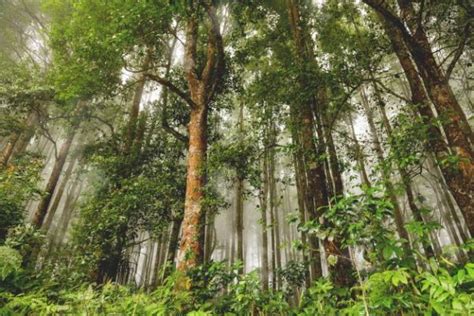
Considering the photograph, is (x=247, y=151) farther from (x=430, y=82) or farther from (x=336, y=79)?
(x=430, y=82)

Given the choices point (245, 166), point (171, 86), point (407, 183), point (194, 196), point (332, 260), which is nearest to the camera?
point (332, 260)

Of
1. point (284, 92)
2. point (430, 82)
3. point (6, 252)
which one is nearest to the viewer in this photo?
point (6, 252)

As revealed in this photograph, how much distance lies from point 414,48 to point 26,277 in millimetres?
6250

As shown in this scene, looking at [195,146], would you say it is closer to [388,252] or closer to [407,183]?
[407,183]

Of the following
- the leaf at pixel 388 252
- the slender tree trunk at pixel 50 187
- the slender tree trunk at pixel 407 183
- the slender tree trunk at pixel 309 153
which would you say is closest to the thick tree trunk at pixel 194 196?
the slender tree trunk at pixel 309 153

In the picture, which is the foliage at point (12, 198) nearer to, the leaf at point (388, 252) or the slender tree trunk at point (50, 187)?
the slender tree trunk at point (50, 187)

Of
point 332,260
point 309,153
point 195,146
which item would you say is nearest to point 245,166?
point 195,146

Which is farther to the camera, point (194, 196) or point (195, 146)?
point (195, 146)

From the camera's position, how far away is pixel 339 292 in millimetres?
2465

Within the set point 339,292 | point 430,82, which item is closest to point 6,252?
point 339,292

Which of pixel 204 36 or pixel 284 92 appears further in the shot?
pixel 204 36

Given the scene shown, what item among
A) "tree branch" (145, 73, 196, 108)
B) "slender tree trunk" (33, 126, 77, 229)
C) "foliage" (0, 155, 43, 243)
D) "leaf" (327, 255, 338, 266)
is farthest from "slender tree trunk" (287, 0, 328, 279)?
"slender tree trunk" (33, 126, 77, 229)

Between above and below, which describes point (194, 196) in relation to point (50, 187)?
below

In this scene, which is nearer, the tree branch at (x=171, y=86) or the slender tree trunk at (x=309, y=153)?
the slender tree trunk at (x=309, y=153)
